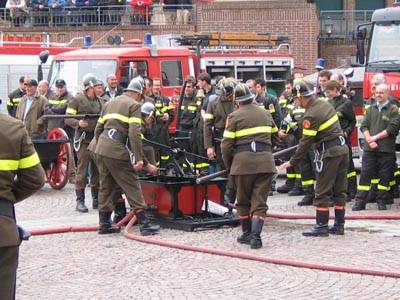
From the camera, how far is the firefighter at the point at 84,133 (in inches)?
486

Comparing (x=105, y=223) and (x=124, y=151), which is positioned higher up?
(x=124, y=151)

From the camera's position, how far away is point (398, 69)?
14.0 metres

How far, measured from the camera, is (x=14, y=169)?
5566mm

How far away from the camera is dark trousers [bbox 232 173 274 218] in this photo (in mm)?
9750

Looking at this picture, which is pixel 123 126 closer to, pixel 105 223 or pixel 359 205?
pixel 105 223

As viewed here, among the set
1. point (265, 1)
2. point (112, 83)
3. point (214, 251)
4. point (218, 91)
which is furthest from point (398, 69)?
point (265, 1)

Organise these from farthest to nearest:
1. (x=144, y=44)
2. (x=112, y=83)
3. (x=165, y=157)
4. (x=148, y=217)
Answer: (x=144, y=44), (x=112, y=83), (x=165, y=157), (x=148, y=217)

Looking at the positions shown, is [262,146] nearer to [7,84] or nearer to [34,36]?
[7,84]

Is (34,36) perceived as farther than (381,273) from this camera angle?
Yes

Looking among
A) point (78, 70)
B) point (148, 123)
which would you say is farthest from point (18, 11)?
point (148, 123)

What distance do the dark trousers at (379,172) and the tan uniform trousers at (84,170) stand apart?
3.50 meters

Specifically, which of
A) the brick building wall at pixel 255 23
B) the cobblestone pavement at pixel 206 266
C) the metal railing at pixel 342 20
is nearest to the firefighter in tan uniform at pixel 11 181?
the cobblestone pavement at pixel 206 266

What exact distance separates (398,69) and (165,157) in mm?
3738

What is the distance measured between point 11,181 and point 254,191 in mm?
4565
